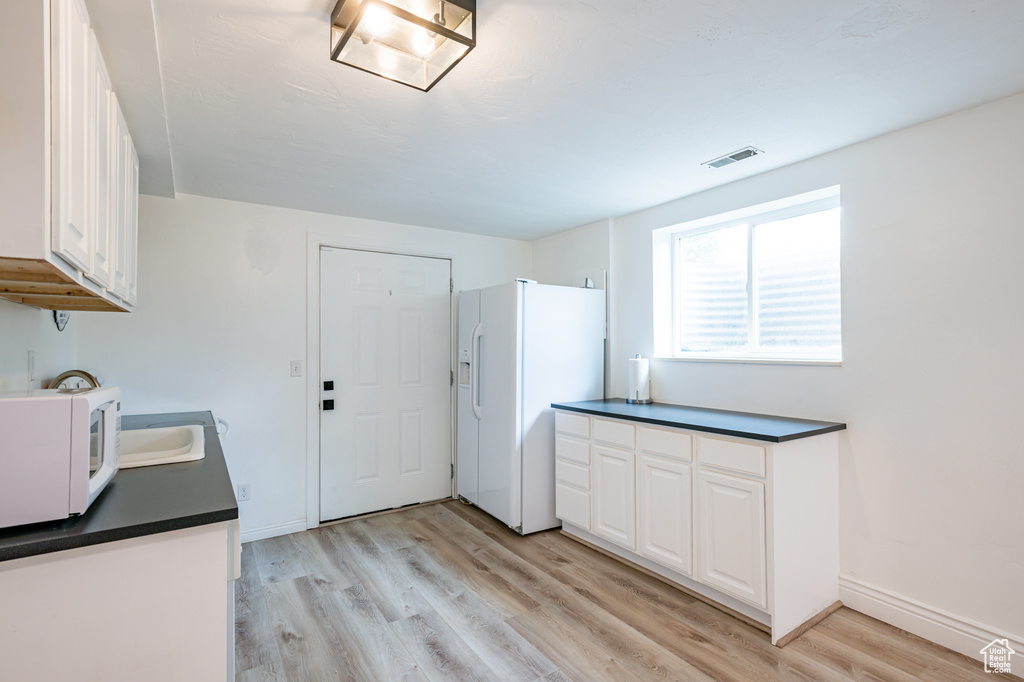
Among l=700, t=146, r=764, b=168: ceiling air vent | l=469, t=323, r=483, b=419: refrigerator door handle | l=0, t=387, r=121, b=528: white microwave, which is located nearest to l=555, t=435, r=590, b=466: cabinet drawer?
l=469, t=323, r=483, b=419: refrigerator door handle

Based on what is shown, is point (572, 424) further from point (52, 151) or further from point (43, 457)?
point (52, 151)

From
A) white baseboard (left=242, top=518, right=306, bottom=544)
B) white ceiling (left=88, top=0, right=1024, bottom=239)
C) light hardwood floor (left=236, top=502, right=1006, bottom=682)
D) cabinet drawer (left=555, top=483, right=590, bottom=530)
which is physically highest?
white ceiling (left=88, top=0, right=1024, bottom=239)

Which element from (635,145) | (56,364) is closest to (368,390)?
(56,364)

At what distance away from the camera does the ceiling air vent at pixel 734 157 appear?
7.99 ft

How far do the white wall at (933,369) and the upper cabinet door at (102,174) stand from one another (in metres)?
2.98

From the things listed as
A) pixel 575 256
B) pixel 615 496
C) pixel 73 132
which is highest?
pixel 575 256

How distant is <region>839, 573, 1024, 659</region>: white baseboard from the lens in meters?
→ 2.01

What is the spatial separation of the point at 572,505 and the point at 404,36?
9.02 ft

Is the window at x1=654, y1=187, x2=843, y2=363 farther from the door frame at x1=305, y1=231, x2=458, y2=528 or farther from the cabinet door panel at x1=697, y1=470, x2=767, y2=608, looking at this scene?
the door frame at x1=305, y1=231, x2=458, y2=528

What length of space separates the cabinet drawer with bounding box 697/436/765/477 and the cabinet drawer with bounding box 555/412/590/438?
829mm

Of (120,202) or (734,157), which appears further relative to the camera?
(734,157)

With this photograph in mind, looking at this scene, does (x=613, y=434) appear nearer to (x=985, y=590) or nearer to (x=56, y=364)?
(x=985, y=590)

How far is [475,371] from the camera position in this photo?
3801 mm

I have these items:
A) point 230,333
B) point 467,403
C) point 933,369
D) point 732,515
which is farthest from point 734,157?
point 230,333
